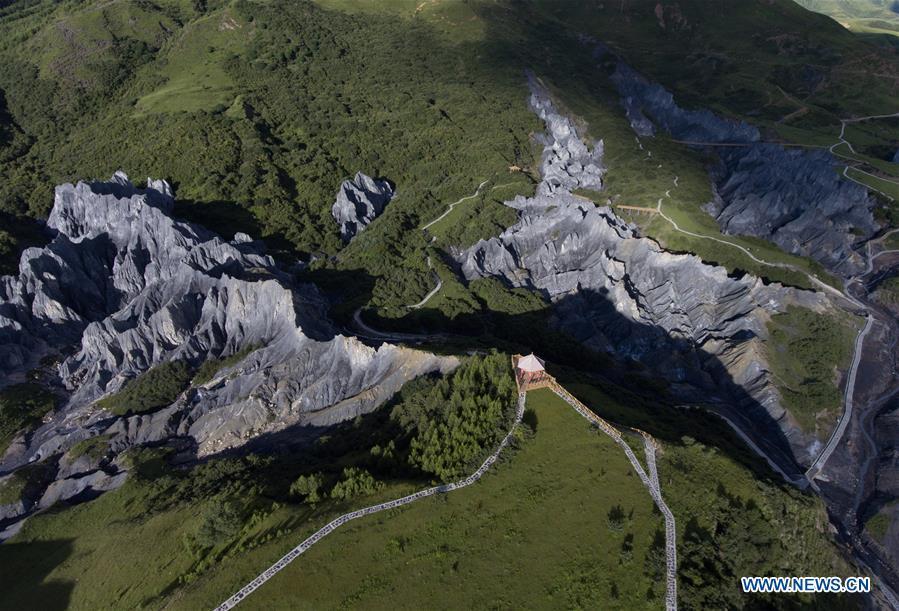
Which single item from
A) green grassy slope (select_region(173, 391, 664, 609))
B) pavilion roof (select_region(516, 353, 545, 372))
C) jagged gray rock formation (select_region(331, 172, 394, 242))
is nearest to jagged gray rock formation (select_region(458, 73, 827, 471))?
jagged gray rock formation (select_region(331, 172, 394, 242))

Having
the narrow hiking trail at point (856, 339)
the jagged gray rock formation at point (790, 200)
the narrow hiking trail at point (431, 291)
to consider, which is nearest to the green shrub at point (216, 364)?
the narrow hiking trail at point (431, 291)

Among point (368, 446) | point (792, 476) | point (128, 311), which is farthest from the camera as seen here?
point (128, 311)

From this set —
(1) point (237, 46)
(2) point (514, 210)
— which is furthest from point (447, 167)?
(1) point (237, 46)

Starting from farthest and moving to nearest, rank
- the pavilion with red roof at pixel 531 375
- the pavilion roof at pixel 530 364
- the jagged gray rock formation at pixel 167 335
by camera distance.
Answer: the jagged gray rock formation at pixel 167 335
the pavilion roof at pixel 530 364
the pavilion with red roof at pixel 531 375

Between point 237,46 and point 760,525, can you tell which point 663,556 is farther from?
point 237,46

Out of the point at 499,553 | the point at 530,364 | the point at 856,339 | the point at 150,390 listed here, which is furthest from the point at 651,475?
the point at 150,390

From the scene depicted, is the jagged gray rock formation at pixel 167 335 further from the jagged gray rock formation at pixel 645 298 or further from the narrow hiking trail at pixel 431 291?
the jagged gray rock formation at pixel 645 298

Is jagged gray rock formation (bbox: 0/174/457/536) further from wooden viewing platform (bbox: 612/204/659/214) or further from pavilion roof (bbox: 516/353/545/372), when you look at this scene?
wooden viewing platform (bbox: 612/204/659/214)

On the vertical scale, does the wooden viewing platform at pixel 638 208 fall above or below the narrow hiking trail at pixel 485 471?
below
